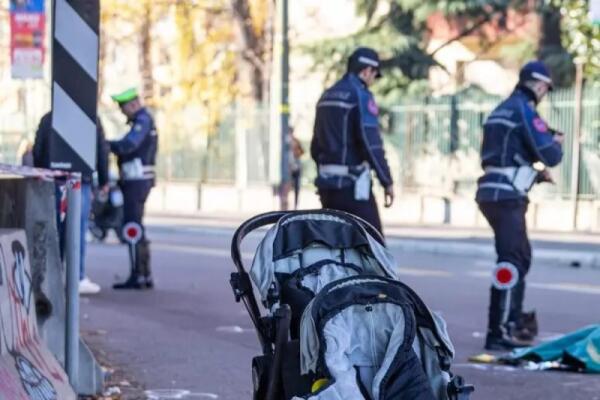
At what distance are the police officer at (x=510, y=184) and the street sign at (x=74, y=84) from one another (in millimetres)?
3675

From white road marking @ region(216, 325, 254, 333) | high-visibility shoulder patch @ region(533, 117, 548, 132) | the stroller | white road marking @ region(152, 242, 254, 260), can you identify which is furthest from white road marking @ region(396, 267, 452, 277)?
the stroller

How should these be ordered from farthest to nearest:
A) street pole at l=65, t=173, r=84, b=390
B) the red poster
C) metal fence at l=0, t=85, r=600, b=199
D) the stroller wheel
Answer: metal fence at l=0, t=85, r=600, b=199
the red poster
street pole at l=65, t=173, r=84, b=390
the stroller wheel

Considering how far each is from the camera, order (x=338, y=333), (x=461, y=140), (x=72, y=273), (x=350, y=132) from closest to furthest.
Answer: (x=338, y=333)
(x=72, y=273)
(x=350, y=132)
(x=461, y=140)

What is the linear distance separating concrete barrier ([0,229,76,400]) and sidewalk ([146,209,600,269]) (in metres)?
13.9

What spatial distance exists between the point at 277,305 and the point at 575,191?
76.1 ft

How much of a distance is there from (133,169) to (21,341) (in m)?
6.95

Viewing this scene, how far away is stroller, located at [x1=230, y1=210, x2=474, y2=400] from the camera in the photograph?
546 cm

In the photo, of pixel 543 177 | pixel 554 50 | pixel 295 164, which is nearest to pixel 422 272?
pixel 543 177

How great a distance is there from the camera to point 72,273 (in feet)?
23.0

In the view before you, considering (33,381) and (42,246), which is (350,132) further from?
(33,381)

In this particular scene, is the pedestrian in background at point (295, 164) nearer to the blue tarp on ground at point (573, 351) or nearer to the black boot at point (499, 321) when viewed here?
the black boot at point (499, 321)

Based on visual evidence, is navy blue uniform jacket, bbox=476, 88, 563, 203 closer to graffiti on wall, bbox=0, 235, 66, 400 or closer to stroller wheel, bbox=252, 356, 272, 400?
graffiti on wall, bbox=0, 235, 66, 400

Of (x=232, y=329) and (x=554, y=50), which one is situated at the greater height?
(x=554, y=50)

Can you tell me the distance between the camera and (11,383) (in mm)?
5934
